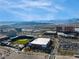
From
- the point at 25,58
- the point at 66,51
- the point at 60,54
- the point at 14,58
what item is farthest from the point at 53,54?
the point at 14,58

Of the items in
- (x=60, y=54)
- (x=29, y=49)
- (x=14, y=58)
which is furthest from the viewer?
(x=29, y=49)

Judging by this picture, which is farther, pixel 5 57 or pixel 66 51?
pixel 66 51

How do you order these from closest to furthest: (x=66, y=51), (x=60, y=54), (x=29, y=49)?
(x=60, y=54), (x=66, y=51), (x=29, y=49)

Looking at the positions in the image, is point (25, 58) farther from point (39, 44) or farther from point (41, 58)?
point (39, 44)

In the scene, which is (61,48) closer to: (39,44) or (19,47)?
(39,44)

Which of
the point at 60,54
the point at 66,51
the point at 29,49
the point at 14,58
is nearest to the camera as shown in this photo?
the point at 14,58

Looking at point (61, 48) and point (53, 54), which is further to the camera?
point (61, 48)

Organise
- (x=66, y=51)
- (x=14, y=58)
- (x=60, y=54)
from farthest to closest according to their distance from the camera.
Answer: (x=66, y=51)
(x=60, y=54)
(x=14, y=58)

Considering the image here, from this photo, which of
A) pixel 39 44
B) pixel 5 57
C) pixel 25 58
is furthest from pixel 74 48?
pixel 5 57

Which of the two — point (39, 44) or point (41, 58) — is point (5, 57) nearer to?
point (41, 58)
